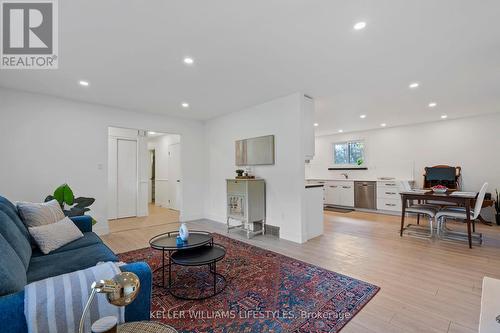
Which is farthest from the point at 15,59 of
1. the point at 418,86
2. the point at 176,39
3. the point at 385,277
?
the point at 418,86

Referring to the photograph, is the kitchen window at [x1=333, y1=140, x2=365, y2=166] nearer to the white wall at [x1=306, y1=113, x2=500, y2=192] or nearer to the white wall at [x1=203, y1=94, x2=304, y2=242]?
the white wall at [x1=306, y1=113, x2=500, y2=192]

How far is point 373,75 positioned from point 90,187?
5202 mm

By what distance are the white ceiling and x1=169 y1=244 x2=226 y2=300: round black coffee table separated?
2.19 m

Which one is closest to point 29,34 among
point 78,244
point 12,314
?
point 78,244

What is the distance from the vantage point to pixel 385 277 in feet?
8.54

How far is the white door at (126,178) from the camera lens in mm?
6160

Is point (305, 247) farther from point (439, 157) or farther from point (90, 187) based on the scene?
point (439, 157)

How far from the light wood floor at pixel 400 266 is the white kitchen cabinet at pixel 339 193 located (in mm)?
2010

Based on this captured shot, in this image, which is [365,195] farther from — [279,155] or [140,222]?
[140,222]

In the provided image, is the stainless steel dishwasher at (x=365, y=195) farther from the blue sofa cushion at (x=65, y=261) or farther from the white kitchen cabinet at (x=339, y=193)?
the blue sofa cushion at (x=65, y=261)

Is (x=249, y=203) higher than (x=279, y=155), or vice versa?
(x=279, y=155)

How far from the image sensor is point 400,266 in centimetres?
289

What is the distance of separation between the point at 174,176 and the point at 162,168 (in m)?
0.89

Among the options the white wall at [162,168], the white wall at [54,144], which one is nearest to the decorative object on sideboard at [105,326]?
the white wall at [54,144]
